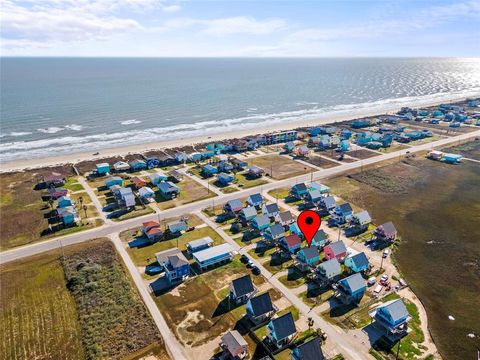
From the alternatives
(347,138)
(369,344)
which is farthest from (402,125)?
(369,344)

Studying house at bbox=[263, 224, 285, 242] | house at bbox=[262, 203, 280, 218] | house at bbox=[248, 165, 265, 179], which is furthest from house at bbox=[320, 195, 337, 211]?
house at bbox=[248, 165, 265, 179]

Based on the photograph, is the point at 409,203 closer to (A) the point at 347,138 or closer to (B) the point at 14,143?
(A) the point at 347,138

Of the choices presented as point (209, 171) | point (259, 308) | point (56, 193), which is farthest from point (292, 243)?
point (56, 193)

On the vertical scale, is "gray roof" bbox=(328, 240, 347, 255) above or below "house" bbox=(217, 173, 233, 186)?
above

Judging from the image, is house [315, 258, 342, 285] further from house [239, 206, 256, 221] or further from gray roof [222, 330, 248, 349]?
house [239, 206, 256, 221]

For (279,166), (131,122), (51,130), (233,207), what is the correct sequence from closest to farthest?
(233,207)
(279,166)
(51,130)
(131,122)

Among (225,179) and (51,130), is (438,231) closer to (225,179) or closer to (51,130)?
(225,179)
